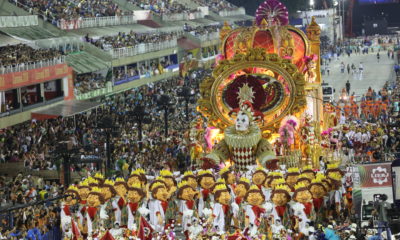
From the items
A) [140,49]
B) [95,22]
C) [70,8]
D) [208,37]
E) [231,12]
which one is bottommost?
[231,12]

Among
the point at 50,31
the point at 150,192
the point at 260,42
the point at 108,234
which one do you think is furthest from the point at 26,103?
the point at 108,234

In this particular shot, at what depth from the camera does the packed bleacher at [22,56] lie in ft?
130

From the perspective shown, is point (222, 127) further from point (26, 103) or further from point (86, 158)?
point (26, 103)

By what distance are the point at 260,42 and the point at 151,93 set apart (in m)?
26.1

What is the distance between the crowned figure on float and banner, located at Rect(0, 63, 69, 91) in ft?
42.0

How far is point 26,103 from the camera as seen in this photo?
140 ft

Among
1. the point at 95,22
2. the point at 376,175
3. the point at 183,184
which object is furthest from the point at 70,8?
the point at 376,175

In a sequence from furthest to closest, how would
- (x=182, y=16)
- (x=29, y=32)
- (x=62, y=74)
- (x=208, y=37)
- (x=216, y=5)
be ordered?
(x=216, y=5), (x=182, y=16), (x=208, y=37), (x=29, y=32), (x=62, y=74)

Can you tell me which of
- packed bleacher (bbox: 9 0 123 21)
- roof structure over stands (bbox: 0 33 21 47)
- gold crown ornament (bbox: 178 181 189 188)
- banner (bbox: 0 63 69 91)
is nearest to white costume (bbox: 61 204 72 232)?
gold crown ornament (bbox: 178 181 189 188)

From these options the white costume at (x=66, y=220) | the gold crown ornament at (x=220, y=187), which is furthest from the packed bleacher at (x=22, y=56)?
the gold crown ornament at (x=220, y=187)

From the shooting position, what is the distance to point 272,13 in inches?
1393

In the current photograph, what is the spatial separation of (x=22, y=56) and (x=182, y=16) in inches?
2021

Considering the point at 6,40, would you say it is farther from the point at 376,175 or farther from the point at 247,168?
the point at 376,175

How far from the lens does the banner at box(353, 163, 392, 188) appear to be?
22.7 m
